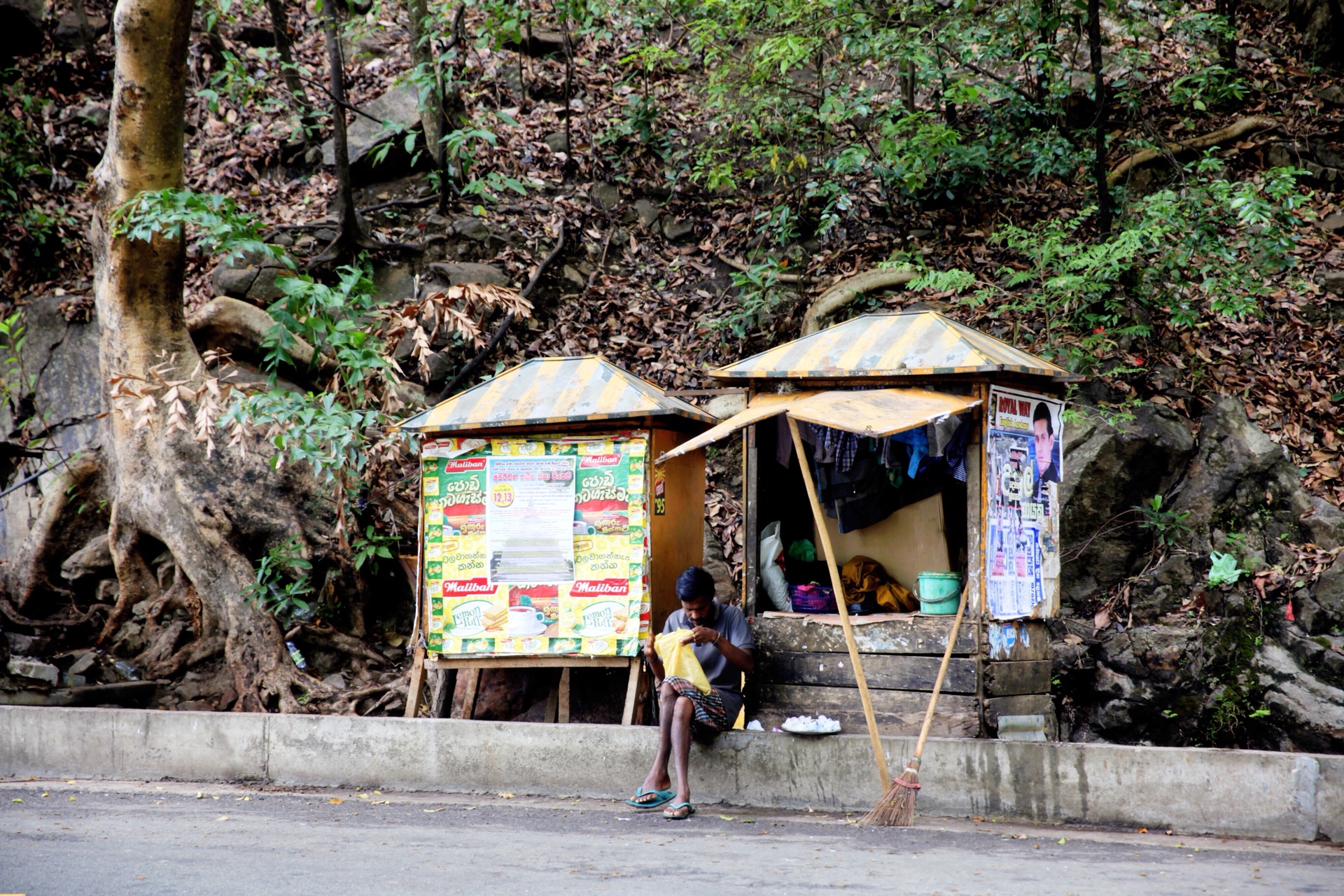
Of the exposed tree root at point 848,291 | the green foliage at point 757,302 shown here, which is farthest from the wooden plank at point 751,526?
the green foliage at point 757,302

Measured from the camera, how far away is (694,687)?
277 inches

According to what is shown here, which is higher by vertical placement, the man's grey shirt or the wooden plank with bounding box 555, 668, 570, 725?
the man's grey shirt

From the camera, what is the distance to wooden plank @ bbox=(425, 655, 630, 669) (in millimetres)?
7949

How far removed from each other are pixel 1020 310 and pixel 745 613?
5.15 m

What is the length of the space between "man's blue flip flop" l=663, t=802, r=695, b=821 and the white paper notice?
1.92 m

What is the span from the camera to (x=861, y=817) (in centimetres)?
669

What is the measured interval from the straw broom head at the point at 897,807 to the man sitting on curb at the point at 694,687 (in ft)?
3.72

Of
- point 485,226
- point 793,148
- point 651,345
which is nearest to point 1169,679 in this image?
point 651,345

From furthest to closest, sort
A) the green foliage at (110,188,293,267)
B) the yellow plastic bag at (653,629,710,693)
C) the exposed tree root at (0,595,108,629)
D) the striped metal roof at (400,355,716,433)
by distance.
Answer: the exposed tree root at (0,595,108,629) < the green foliage at (110,188,293,267) < the striped metal roof at (400,355,716,433) < the yellow plastic bag at (653,629,710,693)

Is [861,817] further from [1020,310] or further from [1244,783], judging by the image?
[1020,310]

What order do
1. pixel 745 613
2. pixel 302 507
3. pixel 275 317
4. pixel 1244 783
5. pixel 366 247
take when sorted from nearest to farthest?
pixel 1244 783
pixel 745 613
pixel 275 317
pixel 302 507
pixel 366 247

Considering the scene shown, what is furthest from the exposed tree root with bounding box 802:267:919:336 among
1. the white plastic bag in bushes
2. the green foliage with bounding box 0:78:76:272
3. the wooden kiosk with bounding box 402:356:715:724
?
the green foliage with bounding box 0:78:76:272

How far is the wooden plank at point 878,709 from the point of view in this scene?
23.3 feet

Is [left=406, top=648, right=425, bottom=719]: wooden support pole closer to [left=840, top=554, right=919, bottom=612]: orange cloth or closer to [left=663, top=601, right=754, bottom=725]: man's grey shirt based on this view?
[left=663, top=601, right=754, bottom=725]: man's grey shirt
